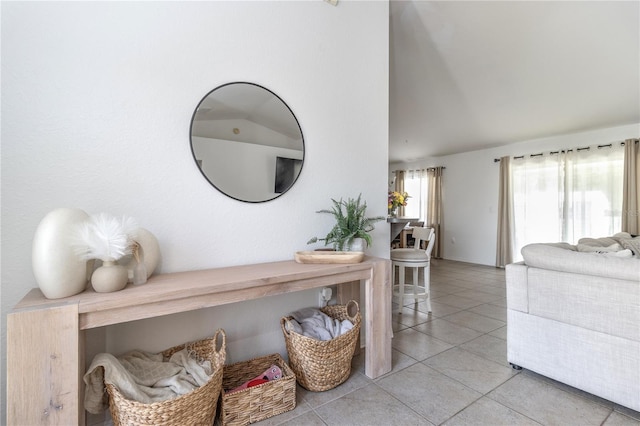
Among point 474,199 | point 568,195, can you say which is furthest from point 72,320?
point 474,199

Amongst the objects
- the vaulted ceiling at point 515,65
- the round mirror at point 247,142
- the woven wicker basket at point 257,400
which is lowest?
the woven wicker basket at point 257,400

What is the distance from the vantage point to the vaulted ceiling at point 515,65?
8.87ft

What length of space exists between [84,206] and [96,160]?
0.22 metres

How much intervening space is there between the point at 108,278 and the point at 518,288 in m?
2.29

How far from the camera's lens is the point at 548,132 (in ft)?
15.0

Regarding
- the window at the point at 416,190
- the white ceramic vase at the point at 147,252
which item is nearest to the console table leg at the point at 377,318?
the white ceramic vase at the point at 147,252

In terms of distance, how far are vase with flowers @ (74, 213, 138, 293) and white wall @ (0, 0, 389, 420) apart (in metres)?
0.30

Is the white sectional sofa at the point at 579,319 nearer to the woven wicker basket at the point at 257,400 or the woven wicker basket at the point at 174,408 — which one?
the woven wicker basket at the point at 257,400

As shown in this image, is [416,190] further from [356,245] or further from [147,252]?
[147,252]

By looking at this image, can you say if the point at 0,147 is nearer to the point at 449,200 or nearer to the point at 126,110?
the point at 126,110

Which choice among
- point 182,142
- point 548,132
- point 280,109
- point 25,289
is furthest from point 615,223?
point 25,289

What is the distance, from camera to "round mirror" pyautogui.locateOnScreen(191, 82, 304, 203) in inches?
61.3

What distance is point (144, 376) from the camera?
126cm

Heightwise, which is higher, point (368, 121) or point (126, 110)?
point (368, 121)
